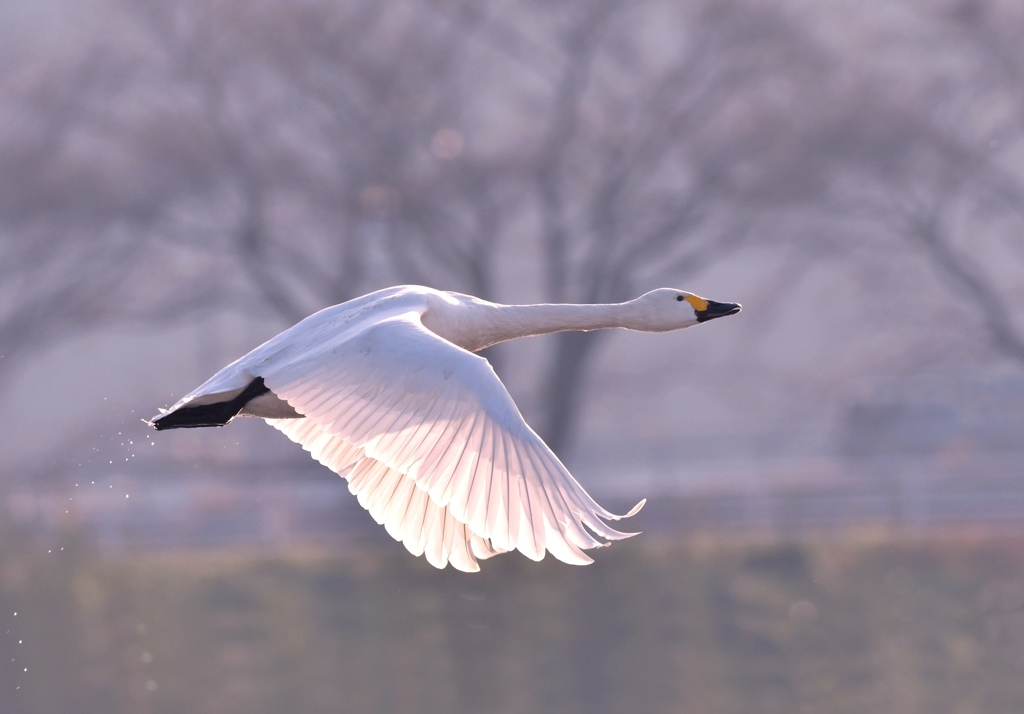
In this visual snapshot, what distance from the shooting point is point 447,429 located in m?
5.56

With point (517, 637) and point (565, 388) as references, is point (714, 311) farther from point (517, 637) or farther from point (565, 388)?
point (565, 388)

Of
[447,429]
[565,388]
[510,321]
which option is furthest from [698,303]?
[565,388]

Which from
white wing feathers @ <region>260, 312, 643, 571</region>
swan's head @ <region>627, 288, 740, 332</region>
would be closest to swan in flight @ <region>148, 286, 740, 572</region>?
white wing feathers @ <region>260, 312, 643, 571</region>

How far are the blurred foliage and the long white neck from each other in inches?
201

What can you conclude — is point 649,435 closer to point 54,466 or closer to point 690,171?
point 690,171

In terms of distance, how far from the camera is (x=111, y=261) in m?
14.6

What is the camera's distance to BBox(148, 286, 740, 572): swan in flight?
5.37 m

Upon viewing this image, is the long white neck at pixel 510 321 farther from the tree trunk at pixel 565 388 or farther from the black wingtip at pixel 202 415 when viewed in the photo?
the tree trunk at pixel 565 388

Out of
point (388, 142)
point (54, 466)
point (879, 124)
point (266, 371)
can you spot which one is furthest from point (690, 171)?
point (266, 371)

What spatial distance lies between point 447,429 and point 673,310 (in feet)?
7.17

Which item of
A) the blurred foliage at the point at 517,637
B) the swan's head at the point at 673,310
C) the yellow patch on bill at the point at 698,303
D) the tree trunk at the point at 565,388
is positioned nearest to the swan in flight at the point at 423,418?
the swan's head at the point at 673,310

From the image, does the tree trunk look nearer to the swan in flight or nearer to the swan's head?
the swan's head

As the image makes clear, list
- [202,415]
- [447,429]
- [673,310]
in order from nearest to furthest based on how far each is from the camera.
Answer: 1. [447,429]
2. [202,415]
3. [673,310]

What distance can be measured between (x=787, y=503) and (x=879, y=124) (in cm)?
355
